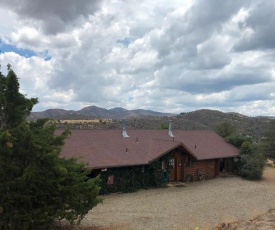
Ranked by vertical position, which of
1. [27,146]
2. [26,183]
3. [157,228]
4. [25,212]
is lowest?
[157,228]

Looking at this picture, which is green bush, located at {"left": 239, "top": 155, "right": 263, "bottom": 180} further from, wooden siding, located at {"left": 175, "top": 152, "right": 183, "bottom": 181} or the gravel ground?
wooden siding, located at {"left": 175, "top": 152, "right": 183, "bottom": 181}

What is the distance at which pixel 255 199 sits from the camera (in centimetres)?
2133

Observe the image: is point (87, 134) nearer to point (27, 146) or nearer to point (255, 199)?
point (255, 199)

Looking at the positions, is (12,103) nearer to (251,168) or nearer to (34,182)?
(34,182)

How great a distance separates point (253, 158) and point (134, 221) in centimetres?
1876

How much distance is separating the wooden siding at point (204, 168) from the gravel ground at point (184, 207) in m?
1.37

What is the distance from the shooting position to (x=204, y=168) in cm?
2844

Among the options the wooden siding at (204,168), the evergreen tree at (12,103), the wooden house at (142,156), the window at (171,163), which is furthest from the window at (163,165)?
the evergreen tree at (12,103)

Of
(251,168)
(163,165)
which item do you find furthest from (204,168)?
(163,165)

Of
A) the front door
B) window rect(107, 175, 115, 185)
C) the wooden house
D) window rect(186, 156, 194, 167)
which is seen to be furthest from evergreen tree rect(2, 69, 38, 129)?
window rect(186, 156, 194, 167)

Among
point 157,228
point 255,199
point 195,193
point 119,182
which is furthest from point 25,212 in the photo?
point 255,199

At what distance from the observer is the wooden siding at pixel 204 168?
2708 centimetres

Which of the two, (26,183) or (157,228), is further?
(157,228)

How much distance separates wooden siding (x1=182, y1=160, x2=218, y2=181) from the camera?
27.1 metres
